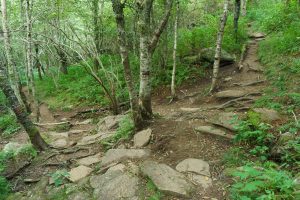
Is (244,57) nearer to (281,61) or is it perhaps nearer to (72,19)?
(281,61)

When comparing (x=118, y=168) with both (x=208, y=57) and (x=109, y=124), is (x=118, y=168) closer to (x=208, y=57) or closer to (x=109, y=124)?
(x=109, y=124)

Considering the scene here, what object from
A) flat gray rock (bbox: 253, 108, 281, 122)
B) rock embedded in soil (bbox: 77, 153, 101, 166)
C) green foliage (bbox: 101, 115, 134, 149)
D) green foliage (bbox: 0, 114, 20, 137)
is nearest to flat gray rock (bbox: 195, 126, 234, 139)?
flat gray rock (bbox: 253, 108, 281, 122)

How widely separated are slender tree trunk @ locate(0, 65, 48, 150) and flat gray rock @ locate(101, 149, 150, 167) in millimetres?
2165

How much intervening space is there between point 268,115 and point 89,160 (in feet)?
14.0

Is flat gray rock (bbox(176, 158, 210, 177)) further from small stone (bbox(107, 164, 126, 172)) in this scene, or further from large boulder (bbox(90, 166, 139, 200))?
small stone (bbox(107, 164, 126, 172))

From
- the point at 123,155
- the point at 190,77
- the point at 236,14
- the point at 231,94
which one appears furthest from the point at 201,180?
the point at 236,14

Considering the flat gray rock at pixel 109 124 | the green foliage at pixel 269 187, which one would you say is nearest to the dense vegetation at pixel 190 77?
the green foliage at pixel 269 187

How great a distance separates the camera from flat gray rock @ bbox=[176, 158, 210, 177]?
5039 millimetres

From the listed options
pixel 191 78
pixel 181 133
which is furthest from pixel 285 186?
pixel 191 78

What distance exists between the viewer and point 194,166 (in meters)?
5.18

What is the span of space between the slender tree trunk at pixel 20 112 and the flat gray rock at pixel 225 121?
4.51 m

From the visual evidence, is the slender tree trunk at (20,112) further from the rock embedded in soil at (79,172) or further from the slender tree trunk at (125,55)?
the slender tree trunk at (125,55)

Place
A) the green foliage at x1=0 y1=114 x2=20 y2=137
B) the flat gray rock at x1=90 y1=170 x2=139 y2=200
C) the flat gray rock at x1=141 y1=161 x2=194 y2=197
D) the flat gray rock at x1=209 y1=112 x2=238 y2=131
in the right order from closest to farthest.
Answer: the flat gray rock at x1=141 y1=161 x2=194 y2=197 → the flat gray rock at x1=90 y1=170 x2=139 y2=200 → the flat gray rock at x1=209 y1=112 x2=238 y2=131 → the green foliage at x1=0 y1=114 x2=20 y2=137

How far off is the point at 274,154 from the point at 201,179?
1432 mm
